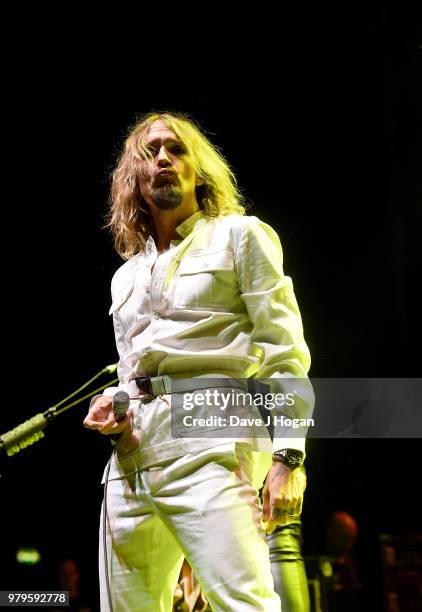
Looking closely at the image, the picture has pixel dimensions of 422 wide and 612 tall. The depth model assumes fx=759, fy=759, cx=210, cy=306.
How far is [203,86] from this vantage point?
12.6 ft

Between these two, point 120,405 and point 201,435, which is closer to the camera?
point 201,435

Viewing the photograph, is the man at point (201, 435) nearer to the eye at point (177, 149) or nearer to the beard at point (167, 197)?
the beard at point (167, 197)

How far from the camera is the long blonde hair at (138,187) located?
187 centimetres

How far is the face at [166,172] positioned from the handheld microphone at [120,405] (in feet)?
1.58

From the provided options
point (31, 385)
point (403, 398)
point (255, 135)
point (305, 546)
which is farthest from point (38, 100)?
point (305, 546)

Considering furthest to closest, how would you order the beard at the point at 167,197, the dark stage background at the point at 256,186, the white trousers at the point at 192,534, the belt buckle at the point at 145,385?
the dark stage background at the point at 256,186 < the beard at the point at 167,197 < the belt buckle at the point at 145,385 < the white trousers at the point at 192,534

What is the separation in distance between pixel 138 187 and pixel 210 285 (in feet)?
1.69

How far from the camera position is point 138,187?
197cm

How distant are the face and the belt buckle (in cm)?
45

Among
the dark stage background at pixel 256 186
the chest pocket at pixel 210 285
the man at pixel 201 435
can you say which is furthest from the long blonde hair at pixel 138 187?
the dark stage background at pixel 256 186

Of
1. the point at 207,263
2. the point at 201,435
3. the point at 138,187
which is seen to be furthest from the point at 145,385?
the point at 138,187

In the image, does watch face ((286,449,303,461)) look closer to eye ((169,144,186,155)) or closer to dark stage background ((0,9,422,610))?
eye ((169,144,186,155))

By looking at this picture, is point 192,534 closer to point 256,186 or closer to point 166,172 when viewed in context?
point 166,172

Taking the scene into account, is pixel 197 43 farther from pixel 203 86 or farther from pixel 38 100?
pixel 38 100
